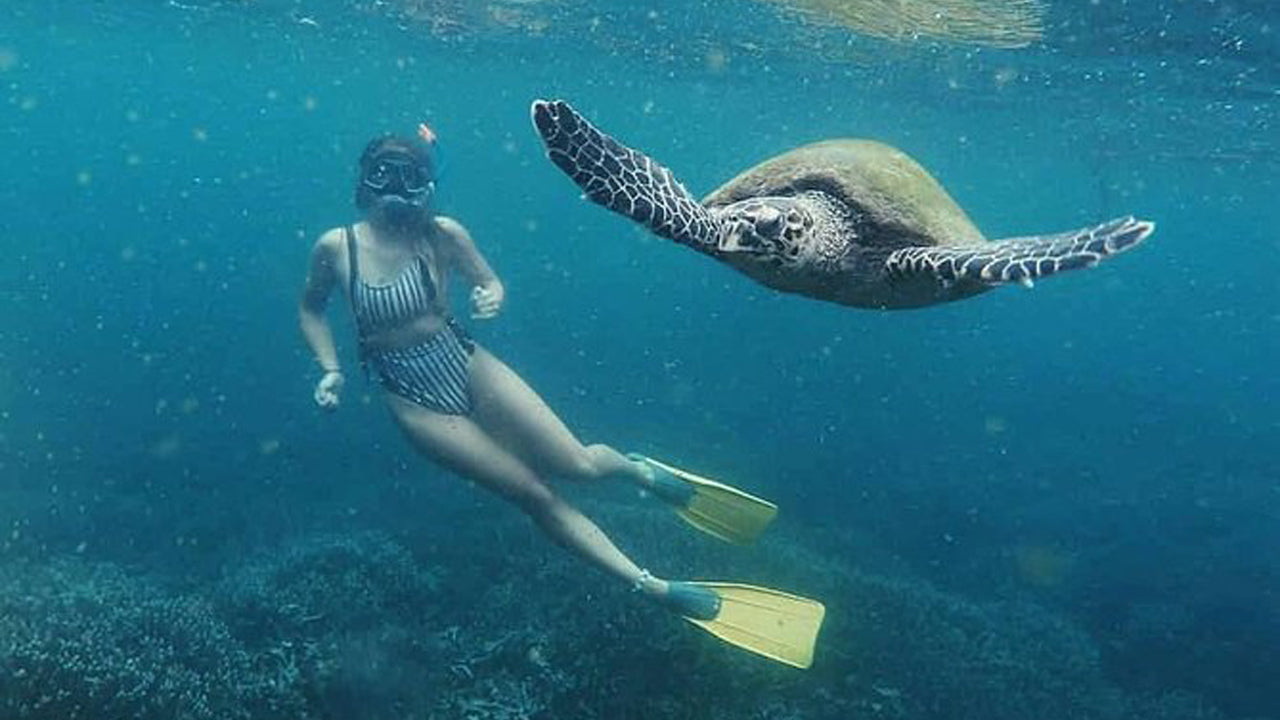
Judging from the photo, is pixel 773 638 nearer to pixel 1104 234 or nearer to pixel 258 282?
pixel 1104 234

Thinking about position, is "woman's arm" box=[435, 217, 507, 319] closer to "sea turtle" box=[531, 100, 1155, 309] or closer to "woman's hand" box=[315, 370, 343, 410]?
"woman's hand" box=[315, 370, 343, 410]

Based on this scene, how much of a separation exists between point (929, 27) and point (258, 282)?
1936 cm

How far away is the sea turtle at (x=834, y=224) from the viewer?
349cm

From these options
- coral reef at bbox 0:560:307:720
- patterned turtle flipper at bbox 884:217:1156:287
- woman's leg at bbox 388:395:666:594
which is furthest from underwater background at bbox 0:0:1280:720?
patterned turtle flipper at bbox 884:217:1156:287

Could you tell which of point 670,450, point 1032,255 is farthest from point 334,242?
point 670,450

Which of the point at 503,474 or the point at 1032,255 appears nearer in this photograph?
the point at 1032,255

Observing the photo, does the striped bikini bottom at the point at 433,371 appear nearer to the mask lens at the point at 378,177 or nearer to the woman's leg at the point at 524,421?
the woman's leg at the point at 524,421

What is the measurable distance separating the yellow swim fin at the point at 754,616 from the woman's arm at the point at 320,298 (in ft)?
10.1

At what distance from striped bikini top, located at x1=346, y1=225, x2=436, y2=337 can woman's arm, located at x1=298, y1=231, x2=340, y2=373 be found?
192mm

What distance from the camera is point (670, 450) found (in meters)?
14.5

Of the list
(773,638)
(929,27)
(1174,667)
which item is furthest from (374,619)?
(929,27)

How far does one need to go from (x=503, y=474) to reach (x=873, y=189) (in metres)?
3.16

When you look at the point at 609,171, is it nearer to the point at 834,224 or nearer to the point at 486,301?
the point at 834,224

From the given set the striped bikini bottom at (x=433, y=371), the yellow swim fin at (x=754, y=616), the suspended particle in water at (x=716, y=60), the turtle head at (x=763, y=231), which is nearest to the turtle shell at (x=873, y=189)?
the turtle head at (x=763, y=231)
